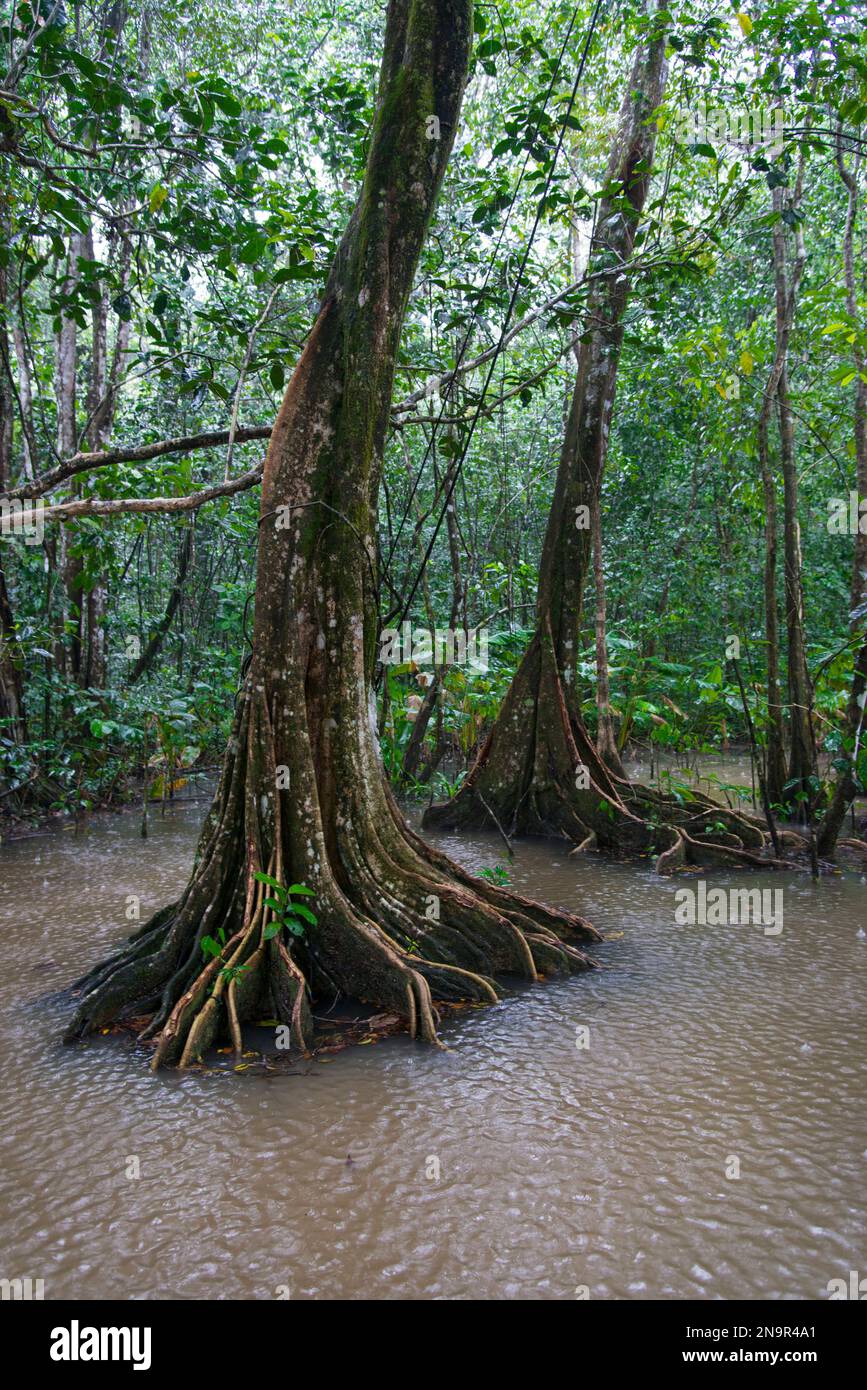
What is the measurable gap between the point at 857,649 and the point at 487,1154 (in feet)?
15.3

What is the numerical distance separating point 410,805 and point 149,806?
9.35 feet

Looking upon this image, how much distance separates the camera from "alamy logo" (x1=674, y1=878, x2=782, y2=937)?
18.7ft

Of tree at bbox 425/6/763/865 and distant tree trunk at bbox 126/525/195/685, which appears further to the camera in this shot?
distant tree trunk at bbox 126/525/195/685

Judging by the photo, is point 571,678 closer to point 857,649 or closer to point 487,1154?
point 857,649

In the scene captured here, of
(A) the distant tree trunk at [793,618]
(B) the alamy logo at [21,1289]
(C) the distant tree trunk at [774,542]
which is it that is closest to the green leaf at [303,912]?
(B) the alamy logo at [21,1289]

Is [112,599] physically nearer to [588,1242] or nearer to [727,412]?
[727,412]

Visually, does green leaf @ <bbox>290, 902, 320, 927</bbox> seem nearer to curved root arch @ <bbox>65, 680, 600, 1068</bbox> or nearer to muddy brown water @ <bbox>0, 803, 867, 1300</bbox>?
curved root arch @ <bbox>65, 680, 600, 1068</bbox>

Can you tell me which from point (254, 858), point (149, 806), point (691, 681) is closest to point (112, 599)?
point (149, 806)

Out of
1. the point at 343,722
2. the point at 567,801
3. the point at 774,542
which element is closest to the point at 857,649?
the point at 774,542

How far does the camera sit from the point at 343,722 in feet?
15.2
